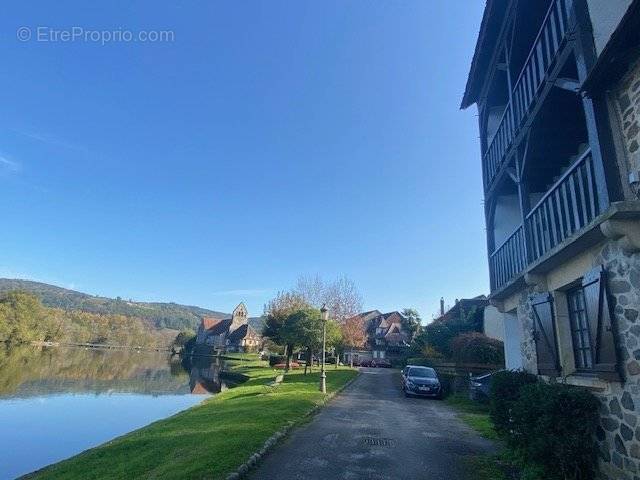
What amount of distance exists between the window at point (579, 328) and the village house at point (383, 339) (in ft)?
157

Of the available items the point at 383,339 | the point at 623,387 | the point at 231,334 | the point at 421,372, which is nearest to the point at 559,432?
the point at 623,387

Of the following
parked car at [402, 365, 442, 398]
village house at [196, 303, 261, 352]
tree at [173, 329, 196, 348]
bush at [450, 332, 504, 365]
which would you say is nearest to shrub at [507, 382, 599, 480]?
parked car at [402, 365, 442, 398]

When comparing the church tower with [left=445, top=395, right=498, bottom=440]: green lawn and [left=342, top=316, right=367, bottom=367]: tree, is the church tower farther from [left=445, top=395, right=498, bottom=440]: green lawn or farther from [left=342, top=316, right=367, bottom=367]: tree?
[left=445, top=395, right=498, bottom=440]: green lawn

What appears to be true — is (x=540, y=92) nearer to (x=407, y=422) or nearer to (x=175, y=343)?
(x=407, y=422)

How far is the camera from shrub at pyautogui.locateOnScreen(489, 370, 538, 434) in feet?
27.7

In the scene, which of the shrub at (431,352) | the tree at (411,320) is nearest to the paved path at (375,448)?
the shrub at (431,352)

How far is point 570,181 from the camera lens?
7.07 metres

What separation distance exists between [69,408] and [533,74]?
26727 mm

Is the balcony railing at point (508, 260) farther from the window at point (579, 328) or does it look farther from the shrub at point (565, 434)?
the shrub at point (565, 434)

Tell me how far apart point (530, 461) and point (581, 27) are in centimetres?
728

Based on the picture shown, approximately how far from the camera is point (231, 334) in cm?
10338

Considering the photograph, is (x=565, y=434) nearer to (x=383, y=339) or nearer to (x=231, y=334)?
(x=383, y=339)

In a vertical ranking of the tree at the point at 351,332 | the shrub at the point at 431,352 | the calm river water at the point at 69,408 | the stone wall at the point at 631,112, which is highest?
the stone wall at the point at 631,112

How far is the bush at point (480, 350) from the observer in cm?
2041
